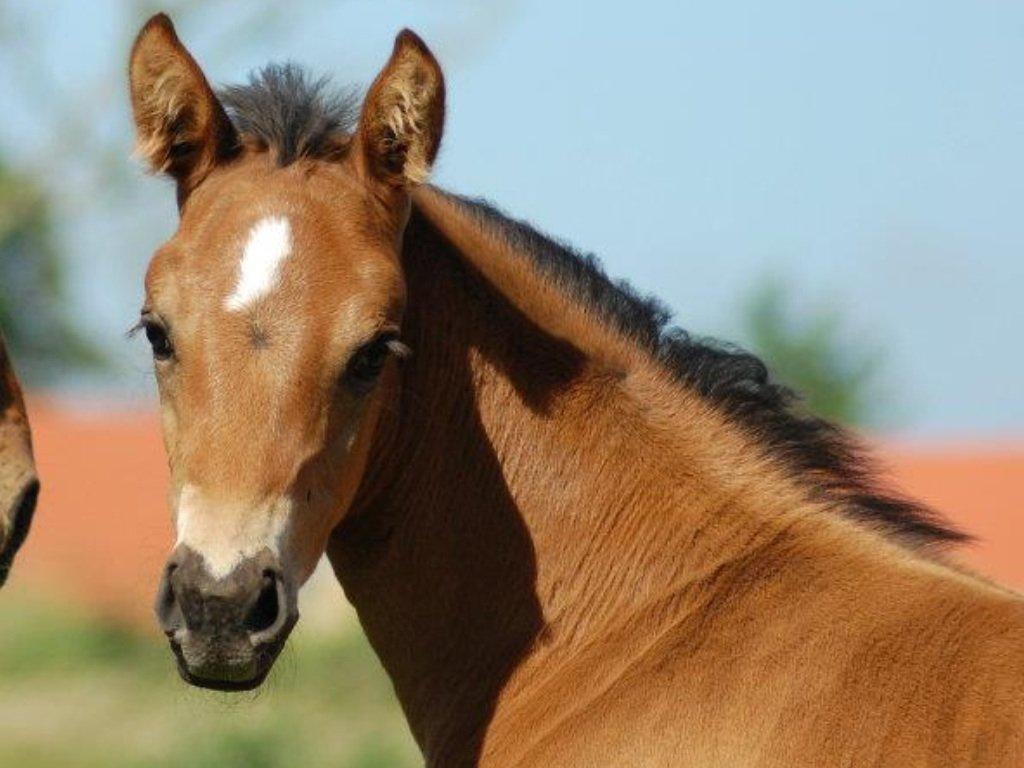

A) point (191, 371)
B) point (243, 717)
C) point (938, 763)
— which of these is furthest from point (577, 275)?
point (243, 717)

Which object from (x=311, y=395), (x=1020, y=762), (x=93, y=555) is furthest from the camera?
(x=93, y=555)

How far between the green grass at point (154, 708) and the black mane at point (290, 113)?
6.52 metres

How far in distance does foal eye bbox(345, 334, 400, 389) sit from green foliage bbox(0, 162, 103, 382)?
2943 cm

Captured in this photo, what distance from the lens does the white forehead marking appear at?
4.76 meters

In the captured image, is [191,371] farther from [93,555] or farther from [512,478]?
[93,555]

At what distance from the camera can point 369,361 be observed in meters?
4.89

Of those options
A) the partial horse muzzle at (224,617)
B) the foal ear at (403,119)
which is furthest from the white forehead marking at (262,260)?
the partial horse muzzle at (224,617)

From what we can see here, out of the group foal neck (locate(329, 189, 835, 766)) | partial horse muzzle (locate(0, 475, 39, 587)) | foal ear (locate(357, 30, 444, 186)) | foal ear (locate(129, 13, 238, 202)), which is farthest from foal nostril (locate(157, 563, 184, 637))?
partial horse muzzle (locate(0, 475, 39, 587))

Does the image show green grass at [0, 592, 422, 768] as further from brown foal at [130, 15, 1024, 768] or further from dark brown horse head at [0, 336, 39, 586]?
brown foal at [130, 15, 1024, 768]

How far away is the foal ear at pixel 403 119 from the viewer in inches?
202

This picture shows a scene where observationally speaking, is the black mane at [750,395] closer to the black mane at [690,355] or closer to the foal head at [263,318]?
the black mane at [690,355]

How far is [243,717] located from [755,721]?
375 inches

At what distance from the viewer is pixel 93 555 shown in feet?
74.4

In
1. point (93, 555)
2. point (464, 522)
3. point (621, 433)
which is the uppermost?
point (621, 433)
